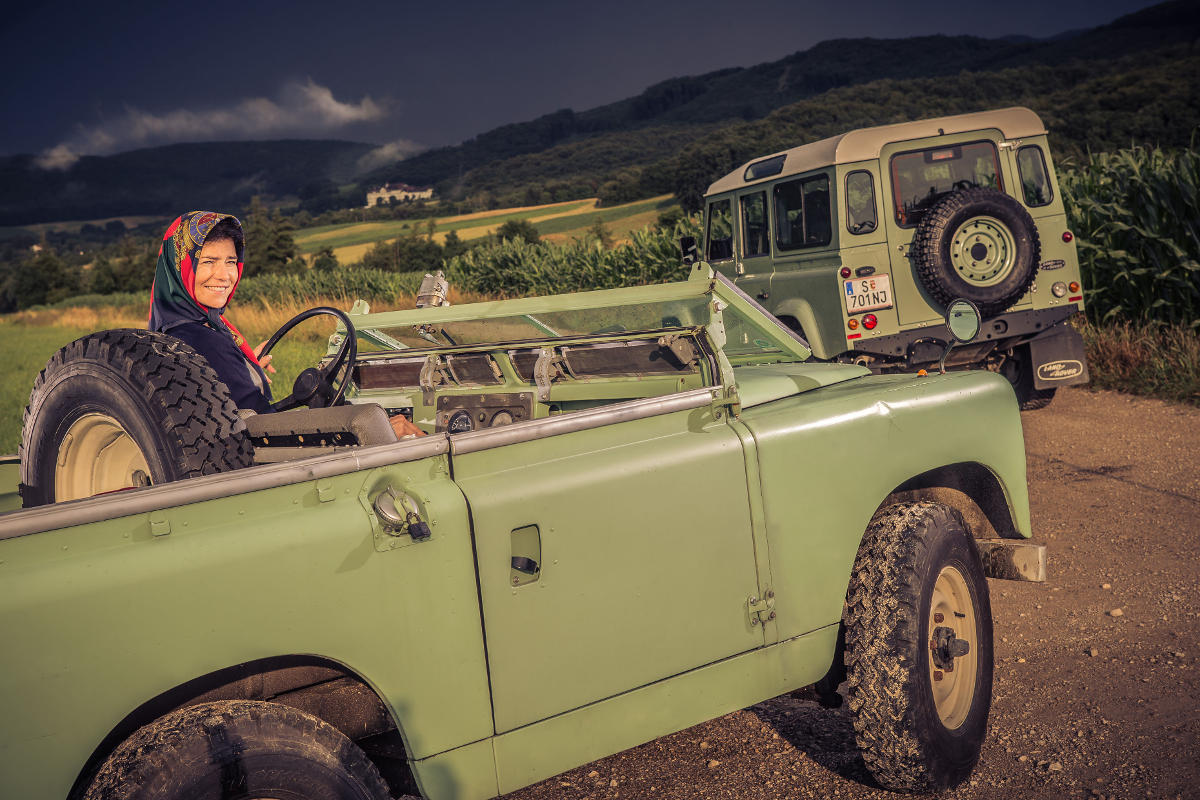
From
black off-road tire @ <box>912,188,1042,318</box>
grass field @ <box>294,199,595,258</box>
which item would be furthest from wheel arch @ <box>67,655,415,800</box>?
grass field @ <box>294,199,595,258</box>

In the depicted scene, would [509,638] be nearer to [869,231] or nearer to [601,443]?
[601,443]

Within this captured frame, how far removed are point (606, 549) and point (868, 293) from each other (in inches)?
259

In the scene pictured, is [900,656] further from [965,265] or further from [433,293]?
[965,265]

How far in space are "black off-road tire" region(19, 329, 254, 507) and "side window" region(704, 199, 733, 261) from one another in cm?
858

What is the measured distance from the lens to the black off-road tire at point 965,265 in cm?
793

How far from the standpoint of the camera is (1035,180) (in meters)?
8.76

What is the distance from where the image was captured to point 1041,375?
8.69 metres

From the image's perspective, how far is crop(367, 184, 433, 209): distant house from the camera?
118 m

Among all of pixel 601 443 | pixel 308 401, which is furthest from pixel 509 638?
pixel 308 401

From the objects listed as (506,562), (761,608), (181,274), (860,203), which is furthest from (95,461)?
(860,203)

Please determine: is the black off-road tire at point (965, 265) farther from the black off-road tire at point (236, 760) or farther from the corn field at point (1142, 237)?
the black off-road tire at point (236, 760)

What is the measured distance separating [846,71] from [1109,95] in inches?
5296

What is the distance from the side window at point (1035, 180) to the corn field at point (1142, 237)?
2.57 metres

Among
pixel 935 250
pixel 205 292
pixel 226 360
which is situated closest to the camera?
pixel 226 360
